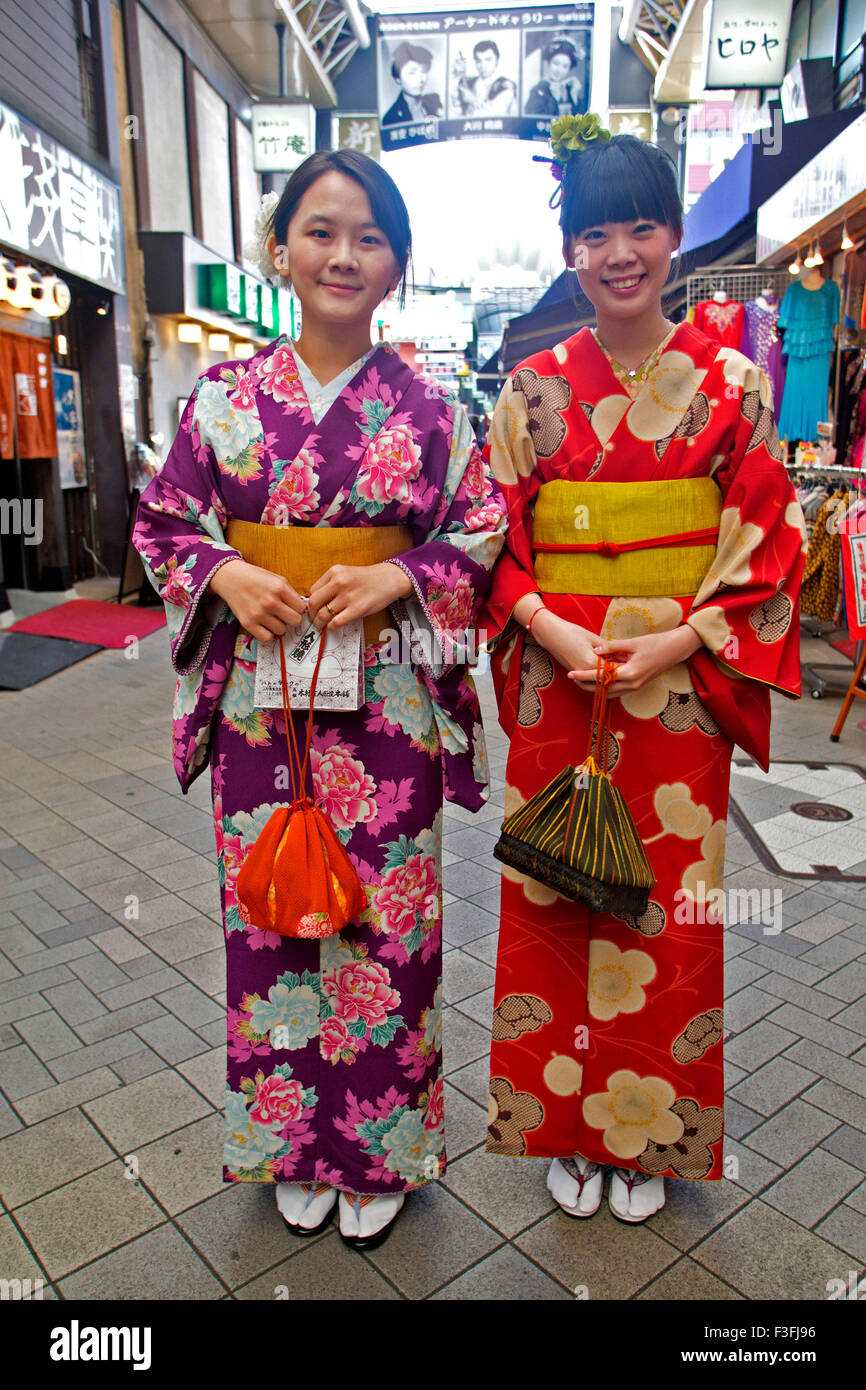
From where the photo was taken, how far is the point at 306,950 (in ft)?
6.29

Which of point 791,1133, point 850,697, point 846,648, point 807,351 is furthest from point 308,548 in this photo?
point 807,351

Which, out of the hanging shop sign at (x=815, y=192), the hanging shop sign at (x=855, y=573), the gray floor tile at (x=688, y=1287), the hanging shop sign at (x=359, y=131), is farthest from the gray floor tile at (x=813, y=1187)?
the hanging shop sign at (x=359, y=131)

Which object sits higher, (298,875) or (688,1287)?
(298,875)

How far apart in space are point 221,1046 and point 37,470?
8326mm

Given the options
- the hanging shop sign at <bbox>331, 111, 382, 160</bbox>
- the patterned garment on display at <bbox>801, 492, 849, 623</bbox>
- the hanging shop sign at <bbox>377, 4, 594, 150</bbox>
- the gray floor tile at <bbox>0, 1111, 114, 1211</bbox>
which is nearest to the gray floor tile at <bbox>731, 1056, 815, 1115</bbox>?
the gray floor tile at <bbox>0, 1111, 114, 1211</bbox>

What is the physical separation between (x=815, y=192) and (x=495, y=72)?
37.4 ft

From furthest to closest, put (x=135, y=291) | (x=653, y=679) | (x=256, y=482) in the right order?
(x=135, y=291) → (x=653, y=679) → (x=256, y=482)

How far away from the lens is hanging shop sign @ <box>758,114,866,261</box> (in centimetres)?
541

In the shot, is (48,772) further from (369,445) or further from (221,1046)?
(369,445)

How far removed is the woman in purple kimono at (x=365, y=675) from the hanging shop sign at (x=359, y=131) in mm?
16970

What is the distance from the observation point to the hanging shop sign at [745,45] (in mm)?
9719

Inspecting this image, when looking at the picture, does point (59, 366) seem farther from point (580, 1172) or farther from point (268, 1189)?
point (580, 1172)

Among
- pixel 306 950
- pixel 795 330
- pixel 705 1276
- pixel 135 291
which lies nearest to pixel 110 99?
pixel 135 291

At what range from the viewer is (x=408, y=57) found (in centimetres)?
1572
